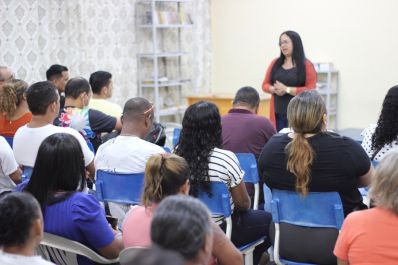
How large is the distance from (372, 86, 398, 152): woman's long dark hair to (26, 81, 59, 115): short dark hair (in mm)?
1979

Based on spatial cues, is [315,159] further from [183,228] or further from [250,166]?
[183,228]

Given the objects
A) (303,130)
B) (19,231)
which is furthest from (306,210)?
(19,231)

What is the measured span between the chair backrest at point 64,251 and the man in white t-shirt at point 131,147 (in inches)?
34.1

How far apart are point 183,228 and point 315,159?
148 centimetres

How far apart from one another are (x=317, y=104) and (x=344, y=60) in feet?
17.0

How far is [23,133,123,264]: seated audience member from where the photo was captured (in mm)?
2176

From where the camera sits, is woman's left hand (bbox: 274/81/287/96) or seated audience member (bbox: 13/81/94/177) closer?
seated audience member (bbox: 13/81/94/177)

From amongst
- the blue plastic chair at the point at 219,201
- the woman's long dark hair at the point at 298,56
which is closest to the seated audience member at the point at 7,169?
the blue plastic chair at the point at 219,201

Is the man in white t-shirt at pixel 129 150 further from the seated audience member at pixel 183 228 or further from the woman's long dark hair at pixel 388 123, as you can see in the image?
the seated audience member at pixel 183 228

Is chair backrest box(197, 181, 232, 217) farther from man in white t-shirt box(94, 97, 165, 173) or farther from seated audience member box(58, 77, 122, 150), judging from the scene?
seated audience member box(58, 77, 122, 150)

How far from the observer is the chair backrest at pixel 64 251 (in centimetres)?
216

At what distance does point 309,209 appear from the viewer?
2.59m

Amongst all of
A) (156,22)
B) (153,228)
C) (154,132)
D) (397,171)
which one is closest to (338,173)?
(397,171)

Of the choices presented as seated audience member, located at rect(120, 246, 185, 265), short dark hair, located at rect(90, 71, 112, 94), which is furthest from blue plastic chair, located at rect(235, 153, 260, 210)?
seated audience member, located at rect(120, 246, 185, 265)
